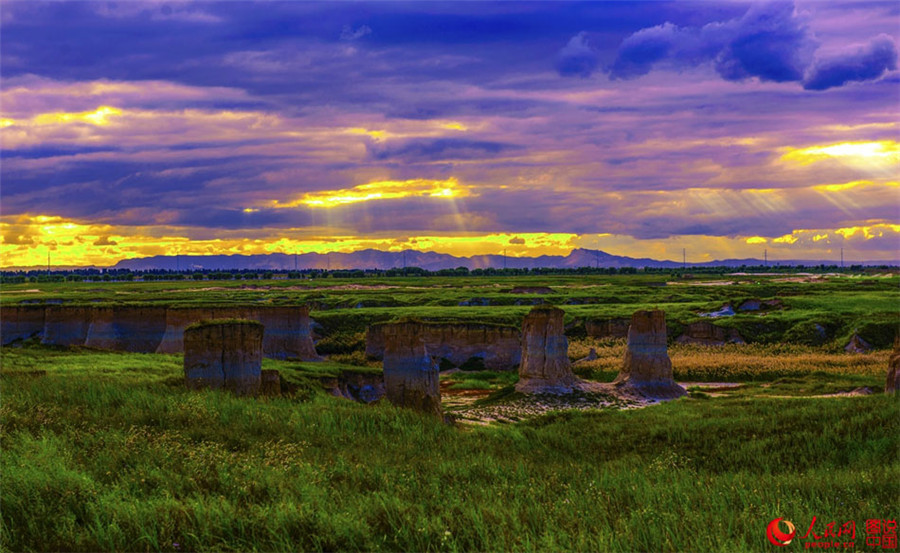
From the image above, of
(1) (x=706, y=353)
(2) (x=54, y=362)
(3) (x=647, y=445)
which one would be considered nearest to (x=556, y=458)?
(3) (x=647, y=445)

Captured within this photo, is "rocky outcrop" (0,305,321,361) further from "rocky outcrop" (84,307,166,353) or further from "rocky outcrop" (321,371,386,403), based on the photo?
"rocky outcrop" (321,371,386,403)

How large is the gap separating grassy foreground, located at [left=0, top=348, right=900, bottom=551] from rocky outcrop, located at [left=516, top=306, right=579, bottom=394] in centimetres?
2297

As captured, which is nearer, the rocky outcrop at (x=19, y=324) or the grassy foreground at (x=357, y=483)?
the grassy foreground at (x=357, y=483)

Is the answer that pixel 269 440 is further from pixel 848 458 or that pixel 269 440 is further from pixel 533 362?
pixel 533 362

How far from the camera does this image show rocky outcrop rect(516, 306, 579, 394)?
132ft

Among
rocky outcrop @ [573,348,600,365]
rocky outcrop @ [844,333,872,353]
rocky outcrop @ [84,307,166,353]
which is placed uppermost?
rocky outcrop @ [84,307,166,353]

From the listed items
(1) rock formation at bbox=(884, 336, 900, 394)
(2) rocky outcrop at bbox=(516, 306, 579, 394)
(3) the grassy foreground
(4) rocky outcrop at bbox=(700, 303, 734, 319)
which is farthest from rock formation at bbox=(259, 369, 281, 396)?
(4) rocky outcrop at bbox=(700, 303, 734, 319)

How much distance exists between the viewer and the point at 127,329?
1997 inches

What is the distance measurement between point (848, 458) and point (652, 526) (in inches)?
375

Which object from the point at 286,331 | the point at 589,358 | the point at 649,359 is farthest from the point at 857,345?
the point at 286,331

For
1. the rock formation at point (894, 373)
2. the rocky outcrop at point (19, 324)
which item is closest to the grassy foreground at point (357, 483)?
the rock formation at point (894, 373)

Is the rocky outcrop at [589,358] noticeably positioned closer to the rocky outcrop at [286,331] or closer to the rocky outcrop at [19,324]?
the rocky outcrop at [286,331]

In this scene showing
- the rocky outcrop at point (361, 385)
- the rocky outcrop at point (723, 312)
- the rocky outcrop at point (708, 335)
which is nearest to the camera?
the rocky outcrop at point (361, 385)

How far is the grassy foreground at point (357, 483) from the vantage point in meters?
7.57
